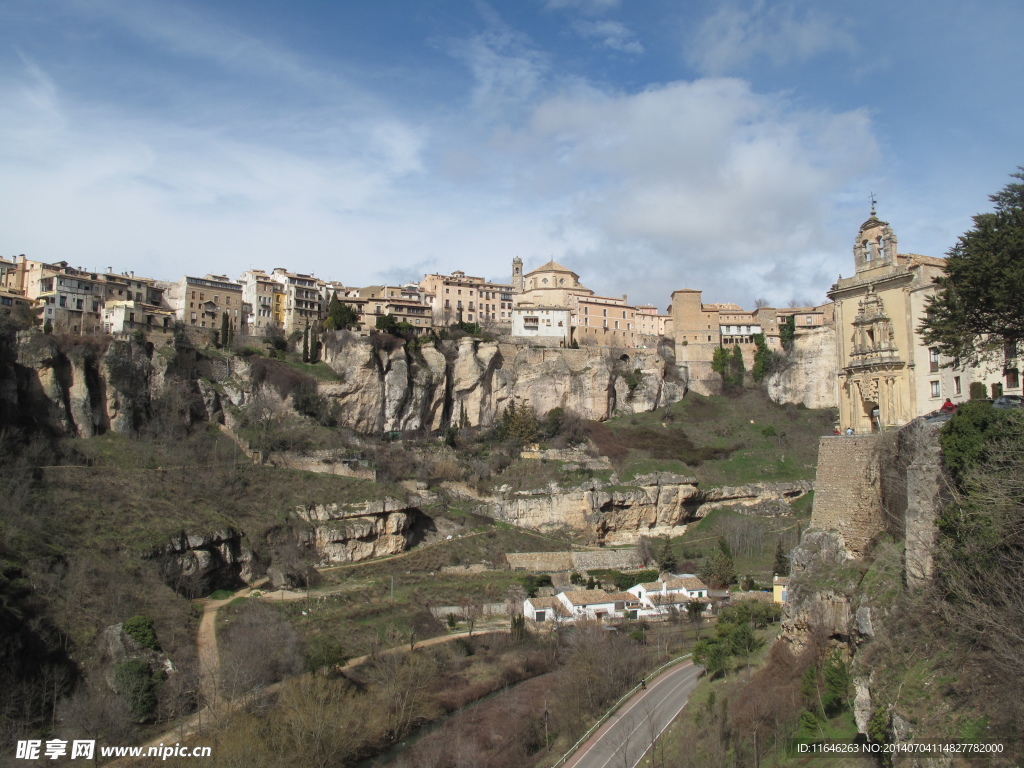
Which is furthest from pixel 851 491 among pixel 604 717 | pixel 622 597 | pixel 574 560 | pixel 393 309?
pixel 393 309

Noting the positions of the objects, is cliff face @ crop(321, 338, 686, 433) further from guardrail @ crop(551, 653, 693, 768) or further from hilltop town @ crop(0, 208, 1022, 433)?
guardrail @ crop(551, 653, 693, 768)

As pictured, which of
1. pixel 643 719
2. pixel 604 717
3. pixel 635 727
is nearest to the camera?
pixel 635 727

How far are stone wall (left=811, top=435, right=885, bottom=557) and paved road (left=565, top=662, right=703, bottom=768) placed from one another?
801 centimetres

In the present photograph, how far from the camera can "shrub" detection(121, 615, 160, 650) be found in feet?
87.5

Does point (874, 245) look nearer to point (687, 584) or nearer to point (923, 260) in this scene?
point (923, 260)

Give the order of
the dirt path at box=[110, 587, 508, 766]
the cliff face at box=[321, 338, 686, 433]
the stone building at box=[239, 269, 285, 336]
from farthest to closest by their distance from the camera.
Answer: the stone building at box=[239, 269, 285, 336], the cliff face at box=[321, 338, 686, 433], the dirt path at box=[110, 587, 508, 766]

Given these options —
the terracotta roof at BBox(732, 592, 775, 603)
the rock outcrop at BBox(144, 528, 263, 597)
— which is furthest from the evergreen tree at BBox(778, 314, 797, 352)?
the rock outcrop at BBox(144, 528, 263, 597)

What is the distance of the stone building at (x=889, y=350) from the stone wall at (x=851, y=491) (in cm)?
154

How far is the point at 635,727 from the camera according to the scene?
75.4 feet

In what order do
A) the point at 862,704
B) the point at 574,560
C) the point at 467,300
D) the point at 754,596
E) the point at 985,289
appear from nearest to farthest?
the point at 862,704
the point at 985,289
the point at 754,596
the point at 574,560
the point at 467,300

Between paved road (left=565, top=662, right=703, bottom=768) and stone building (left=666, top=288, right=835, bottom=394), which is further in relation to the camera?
stone building (left=666, top=288, right=835, bottom=394)

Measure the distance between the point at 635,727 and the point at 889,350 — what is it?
13.0 metres

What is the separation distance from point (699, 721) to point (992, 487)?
11.1m

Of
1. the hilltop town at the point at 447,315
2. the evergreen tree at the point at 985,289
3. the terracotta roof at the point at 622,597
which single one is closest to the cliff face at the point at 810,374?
the hilltop town at the point at 447,315
